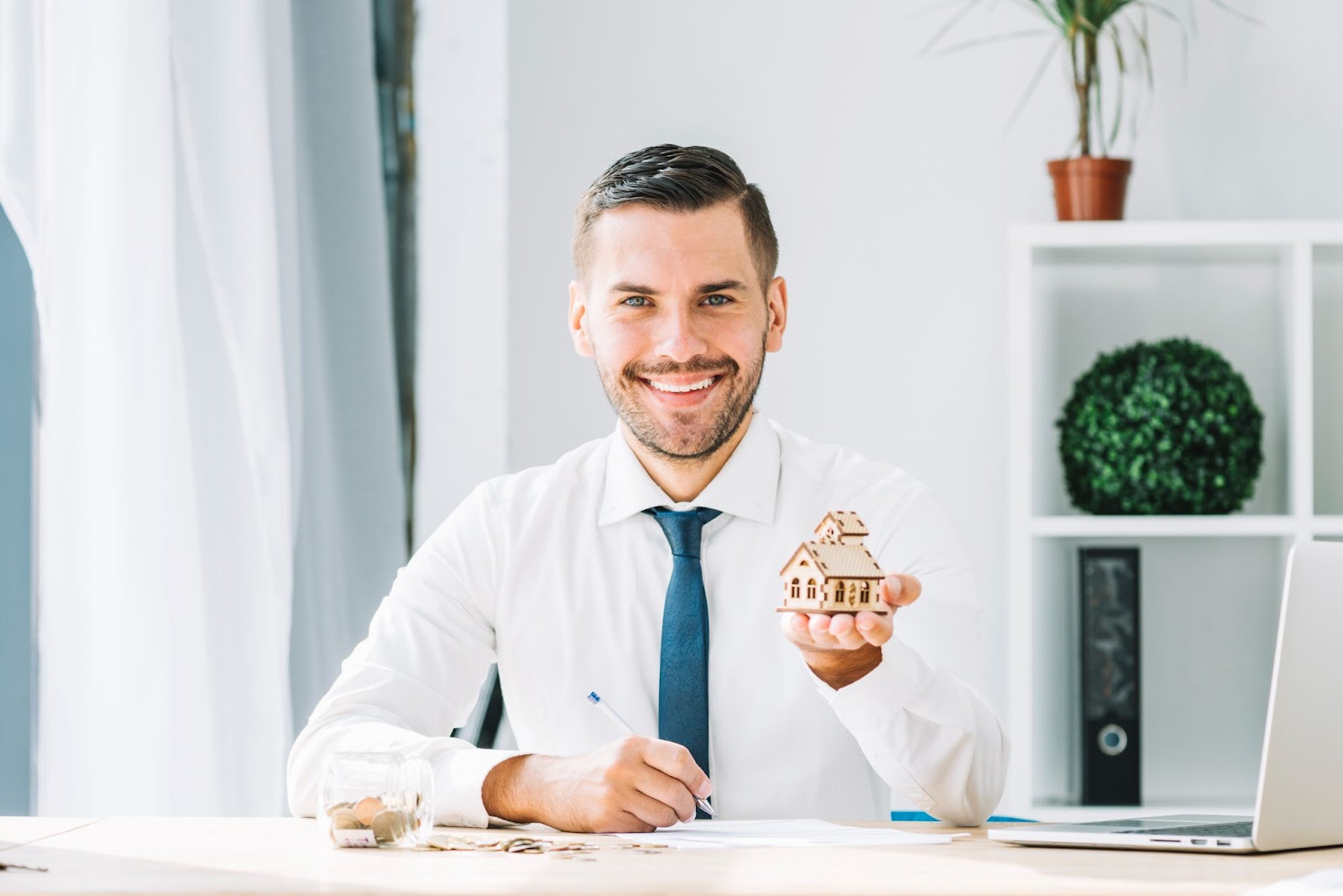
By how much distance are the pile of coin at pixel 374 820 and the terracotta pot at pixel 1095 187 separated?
6.43ft

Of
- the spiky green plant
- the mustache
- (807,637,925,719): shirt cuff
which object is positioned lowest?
(807,637,925,719): shirt cuff

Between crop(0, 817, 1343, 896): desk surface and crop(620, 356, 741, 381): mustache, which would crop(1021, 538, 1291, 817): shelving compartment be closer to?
crop(620, 356, 741, 381): mustache

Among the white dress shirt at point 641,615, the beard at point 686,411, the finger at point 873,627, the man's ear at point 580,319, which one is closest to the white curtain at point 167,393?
the white dress shirt at point 641,615

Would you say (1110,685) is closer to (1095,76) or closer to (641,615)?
(1095,76)

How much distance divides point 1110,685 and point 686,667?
1309 millimetres

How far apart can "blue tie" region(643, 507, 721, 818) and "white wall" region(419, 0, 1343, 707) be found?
135 cm

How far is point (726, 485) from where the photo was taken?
5.98ft

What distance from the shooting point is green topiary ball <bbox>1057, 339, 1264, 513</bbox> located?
103 inches

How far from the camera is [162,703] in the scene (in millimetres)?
1894

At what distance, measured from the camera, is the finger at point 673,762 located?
1.29 metres

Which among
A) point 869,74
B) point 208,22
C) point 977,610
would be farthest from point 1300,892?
point 869,74

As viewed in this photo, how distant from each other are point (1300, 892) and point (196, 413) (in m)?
1.58

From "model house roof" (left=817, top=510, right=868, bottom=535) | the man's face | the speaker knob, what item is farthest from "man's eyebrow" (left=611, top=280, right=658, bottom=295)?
the speaker knob

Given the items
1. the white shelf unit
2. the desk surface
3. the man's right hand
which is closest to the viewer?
the desk surface
